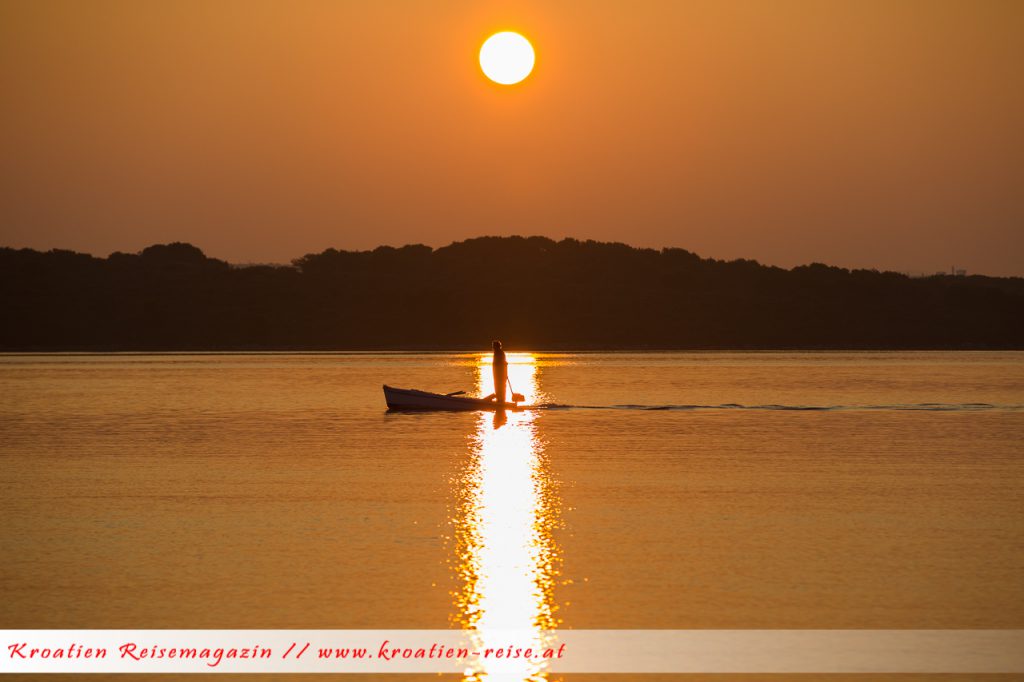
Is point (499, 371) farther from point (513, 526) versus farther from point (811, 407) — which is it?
point (513, 526)

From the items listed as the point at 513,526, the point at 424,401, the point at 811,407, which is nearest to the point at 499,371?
the point at 424,401

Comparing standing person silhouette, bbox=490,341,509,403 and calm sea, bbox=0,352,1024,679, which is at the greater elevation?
standing person silhouette, bbox=490,341,509,403

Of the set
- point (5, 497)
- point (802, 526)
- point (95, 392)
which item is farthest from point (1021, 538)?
point (95, 392)

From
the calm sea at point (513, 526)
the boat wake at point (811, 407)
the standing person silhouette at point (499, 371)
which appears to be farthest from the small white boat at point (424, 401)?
the calm sea at point (513, 526)

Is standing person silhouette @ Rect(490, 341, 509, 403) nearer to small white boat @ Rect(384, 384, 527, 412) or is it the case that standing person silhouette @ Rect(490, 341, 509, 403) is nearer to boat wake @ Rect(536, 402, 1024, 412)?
small white boat @ Rect(384, 384, 527, 412)

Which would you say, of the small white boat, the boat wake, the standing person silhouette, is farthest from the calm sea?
the boat wake

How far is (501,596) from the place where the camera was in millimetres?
13391

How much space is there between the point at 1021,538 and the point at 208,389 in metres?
60.0

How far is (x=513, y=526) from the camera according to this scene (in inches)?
719

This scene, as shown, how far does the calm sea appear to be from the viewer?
13000 mm

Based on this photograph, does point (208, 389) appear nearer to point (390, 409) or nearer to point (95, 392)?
point (95, 392)

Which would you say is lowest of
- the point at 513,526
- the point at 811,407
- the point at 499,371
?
the point at 513,526

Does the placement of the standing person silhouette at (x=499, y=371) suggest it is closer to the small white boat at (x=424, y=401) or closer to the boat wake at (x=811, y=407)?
the small white boat at (x=424, y=401)

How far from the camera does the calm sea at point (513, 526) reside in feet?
42.7
